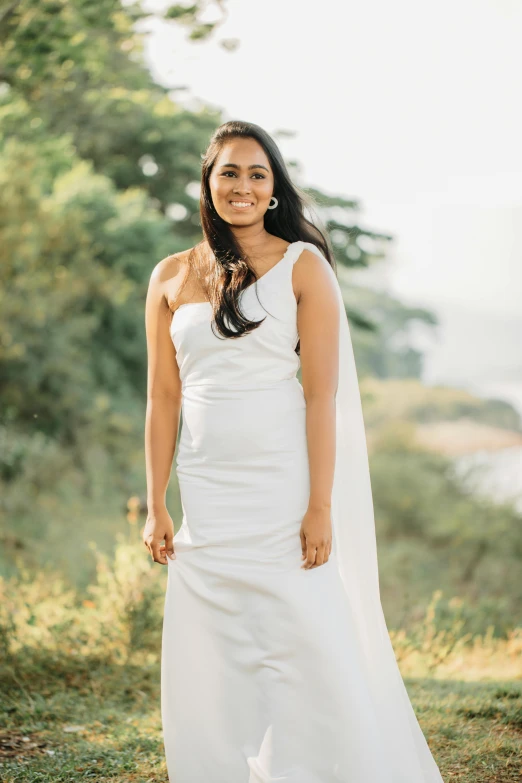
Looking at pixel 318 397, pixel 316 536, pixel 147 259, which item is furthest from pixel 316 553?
pixel 147 259

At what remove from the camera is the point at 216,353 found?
107 inches

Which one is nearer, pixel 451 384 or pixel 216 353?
pixel 216 353

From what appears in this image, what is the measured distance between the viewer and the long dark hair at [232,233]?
2670mm

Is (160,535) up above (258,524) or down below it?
below

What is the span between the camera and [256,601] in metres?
2.69

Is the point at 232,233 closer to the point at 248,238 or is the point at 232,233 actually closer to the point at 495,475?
the point at 248,238

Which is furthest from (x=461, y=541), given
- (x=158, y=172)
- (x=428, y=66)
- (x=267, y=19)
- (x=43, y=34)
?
(x=428, y=66)

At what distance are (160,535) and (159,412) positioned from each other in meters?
0.42

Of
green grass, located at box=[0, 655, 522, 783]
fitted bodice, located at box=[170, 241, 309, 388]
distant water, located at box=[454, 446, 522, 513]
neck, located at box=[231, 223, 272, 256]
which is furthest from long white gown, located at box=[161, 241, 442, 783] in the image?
distant water, located at box=[454, 446, 522, 513]

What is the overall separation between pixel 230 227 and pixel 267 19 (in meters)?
12.1

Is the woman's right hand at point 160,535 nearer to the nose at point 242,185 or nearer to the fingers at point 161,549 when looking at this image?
the fingers at point 161,549

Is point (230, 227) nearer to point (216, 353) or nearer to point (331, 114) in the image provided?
point (216, 353)

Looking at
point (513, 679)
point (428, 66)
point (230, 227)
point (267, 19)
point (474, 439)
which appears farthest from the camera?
point (474, 439)

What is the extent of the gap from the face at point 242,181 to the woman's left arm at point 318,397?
30 centimetres
